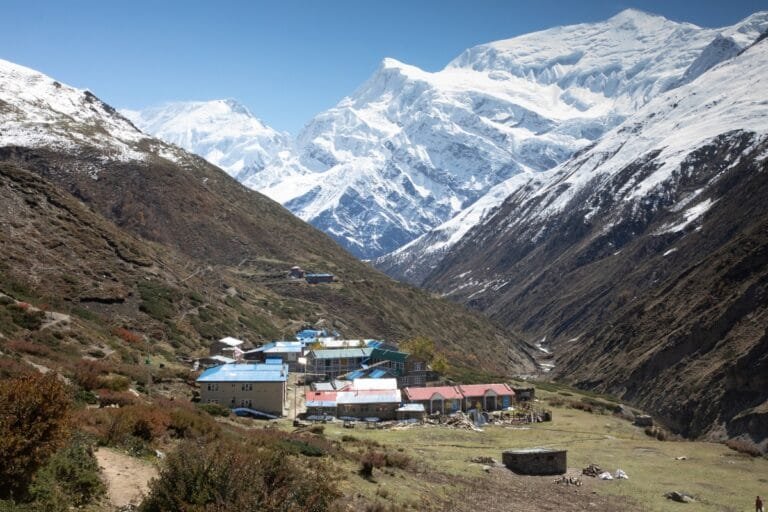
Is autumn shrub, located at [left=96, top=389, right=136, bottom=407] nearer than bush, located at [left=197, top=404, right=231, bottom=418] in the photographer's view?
Yes

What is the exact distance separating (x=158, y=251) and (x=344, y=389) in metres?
46.3

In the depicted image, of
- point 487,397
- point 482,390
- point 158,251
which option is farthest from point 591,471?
point 158,251

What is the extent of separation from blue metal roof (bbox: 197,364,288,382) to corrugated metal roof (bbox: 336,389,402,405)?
5.68 m

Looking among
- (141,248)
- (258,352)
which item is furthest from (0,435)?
(141,248)

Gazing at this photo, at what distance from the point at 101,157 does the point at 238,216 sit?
98.4 feet

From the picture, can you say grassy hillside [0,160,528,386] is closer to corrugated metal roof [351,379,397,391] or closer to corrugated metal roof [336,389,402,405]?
corrugated metal roof [336,389,402,405]

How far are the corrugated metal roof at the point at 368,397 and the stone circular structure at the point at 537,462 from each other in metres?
20.0

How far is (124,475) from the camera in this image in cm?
1800

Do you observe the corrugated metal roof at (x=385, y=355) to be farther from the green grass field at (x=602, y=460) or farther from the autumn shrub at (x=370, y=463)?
the autumn shrub at (x=370, y=463)

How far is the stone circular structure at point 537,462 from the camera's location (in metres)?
35.7

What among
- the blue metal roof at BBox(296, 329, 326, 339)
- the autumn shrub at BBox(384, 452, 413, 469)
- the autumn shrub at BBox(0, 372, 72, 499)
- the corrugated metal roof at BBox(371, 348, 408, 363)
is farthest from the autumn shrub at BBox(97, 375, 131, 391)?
the blue metal roof at BBox(296, 329, 326, 339)

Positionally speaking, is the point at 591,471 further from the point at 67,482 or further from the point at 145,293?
the point at 145,293

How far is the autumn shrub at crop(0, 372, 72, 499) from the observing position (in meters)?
13.8

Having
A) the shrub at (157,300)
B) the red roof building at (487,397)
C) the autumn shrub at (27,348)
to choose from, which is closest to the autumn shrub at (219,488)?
the autumn shrub at (27,348)
